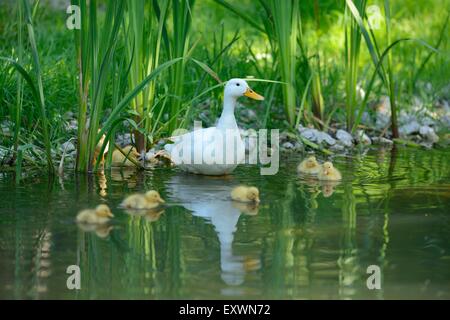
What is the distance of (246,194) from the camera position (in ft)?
20.2

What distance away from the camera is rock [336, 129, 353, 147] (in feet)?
27.7

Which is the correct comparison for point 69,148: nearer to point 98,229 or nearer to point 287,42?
point 287,42

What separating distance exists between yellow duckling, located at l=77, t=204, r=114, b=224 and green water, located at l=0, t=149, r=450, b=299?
0.06m

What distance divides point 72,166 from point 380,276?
10.4 ft

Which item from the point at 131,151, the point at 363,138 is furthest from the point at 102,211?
the point at 363,138

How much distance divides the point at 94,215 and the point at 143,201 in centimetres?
44

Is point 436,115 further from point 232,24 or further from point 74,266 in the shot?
point 74,266

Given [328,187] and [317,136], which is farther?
[317,136]

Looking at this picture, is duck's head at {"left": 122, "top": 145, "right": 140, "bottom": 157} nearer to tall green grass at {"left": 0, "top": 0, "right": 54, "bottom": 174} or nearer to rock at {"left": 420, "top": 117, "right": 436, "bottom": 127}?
tall green grass at {"left": 0, "top": 0, "right": 54, "bottom": 174}

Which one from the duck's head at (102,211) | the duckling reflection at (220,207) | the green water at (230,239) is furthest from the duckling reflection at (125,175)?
the duck's head at (102,211)

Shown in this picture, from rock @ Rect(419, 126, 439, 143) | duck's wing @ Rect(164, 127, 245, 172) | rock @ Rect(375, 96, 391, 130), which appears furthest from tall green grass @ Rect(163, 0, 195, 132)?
rock @ Rect(419, 126, 439, 143)

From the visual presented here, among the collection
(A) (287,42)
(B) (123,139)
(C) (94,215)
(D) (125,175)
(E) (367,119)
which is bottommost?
(C) (94,215)
